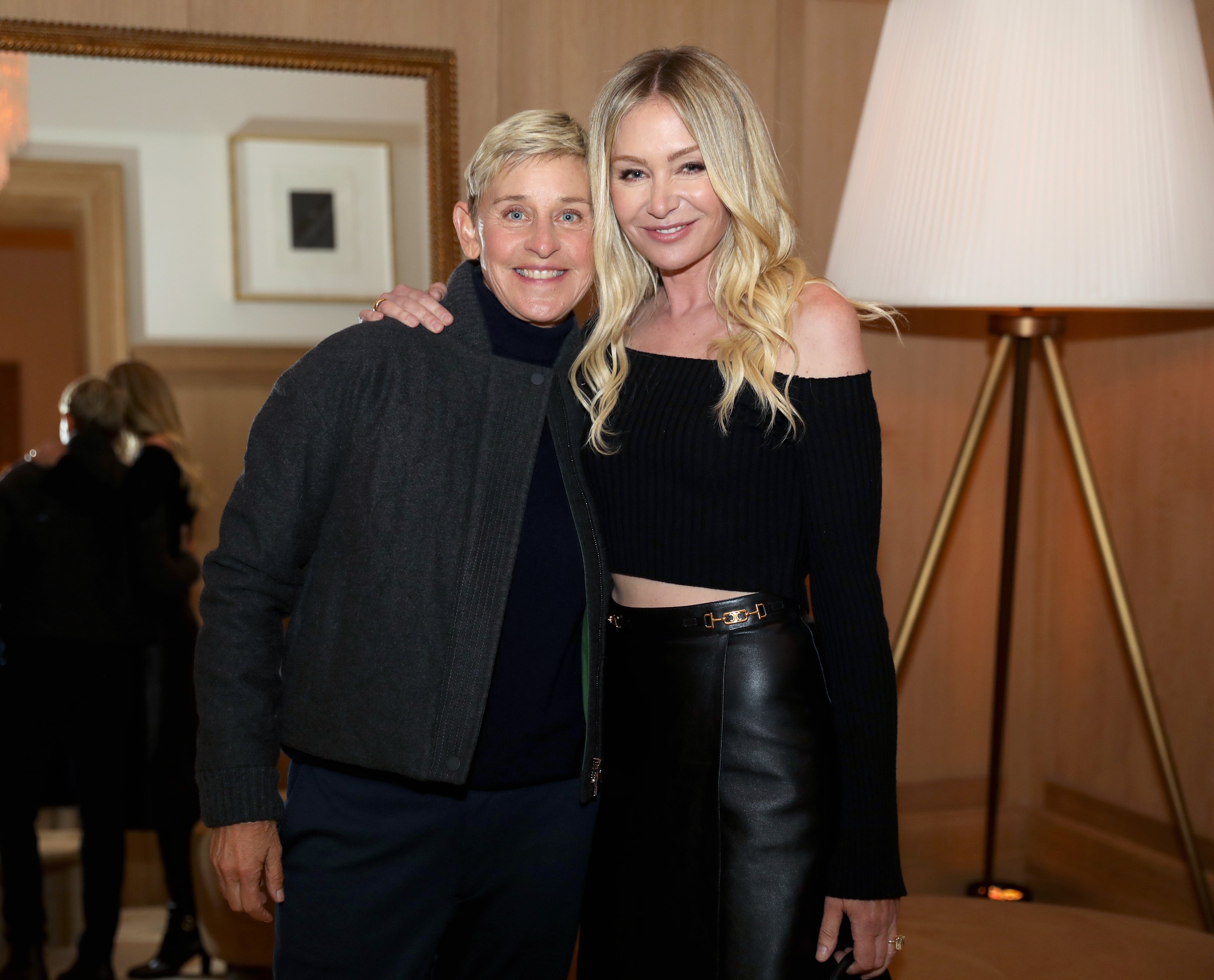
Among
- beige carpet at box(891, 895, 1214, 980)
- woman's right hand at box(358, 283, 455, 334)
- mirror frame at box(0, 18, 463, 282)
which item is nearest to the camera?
woman's right hand at box(358, 283, 455, 334)

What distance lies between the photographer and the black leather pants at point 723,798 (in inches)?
55.6

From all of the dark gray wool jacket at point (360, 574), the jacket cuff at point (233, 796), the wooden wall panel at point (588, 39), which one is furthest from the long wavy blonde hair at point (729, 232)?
the wooden wall panel at point (588, 39)

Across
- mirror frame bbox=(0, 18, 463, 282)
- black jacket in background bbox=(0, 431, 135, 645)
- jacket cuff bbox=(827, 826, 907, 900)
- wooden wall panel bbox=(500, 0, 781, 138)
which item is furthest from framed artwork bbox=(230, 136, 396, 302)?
jacket cuff bbox=(827, 826, 907, 900)

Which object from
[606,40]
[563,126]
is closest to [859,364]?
[563,126]

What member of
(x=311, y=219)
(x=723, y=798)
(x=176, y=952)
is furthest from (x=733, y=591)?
(x=176, y=952)

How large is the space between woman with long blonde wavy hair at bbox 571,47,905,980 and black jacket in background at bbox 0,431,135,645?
1.42m

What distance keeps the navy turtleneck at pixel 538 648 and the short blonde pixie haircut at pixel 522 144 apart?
168 mm

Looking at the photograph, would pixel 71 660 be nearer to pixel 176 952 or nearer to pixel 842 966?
pixel 176 952

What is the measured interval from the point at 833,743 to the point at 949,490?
1.22m

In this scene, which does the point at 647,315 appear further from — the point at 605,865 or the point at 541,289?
the point at 605,865

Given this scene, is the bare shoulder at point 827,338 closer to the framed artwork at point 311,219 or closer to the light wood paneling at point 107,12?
the framed artwork at point 311,219

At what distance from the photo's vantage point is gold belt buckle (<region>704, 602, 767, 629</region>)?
1453 mm

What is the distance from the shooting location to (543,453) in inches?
60.4

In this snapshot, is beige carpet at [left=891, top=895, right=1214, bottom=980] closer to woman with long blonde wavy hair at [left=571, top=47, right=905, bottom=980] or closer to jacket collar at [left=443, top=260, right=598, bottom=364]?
woman with long blonde wavy hair at [left=571, top=47, right=905, bottom=980]
